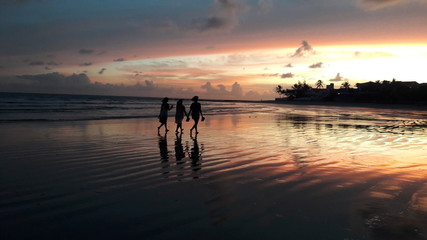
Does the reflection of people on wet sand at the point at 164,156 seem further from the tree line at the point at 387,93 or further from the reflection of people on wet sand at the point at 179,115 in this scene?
→ the tree line at the point at 387,93

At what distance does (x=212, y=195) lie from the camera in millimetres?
5465

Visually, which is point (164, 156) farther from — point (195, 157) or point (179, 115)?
point (179, 115)

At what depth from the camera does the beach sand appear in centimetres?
403

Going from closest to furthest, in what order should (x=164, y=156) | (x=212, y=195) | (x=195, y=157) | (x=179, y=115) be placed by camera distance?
1. (x=212, y=195)
2. (x=195, y=157)
3. (x=164, y=156)
4. (x=179, y=115)

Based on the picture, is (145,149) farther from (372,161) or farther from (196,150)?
(372,161)

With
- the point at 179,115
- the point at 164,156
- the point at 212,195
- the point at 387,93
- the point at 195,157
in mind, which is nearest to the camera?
the point at 212,195

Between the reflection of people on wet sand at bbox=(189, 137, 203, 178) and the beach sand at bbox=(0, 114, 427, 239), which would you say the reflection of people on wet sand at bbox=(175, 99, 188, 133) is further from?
the beach sand at bbox=(0, 114, 427, 239)

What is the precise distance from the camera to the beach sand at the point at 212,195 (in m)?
4.03

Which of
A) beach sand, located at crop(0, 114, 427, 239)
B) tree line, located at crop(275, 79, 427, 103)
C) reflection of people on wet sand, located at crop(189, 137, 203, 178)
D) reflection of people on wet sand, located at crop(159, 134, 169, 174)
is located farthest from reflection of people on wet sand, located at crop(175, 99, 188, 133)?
tree line, located at crop(275, 79, 427, 103)

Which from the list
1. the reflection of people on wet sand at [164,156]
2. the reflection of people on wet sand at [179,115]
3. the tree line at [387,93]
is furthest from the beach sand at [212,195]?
the tree line at [387,93]

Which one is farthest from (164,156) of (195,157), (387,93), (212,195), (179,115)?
(387,93)

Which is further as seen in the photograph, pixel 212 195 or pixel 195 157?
pixel 195 157

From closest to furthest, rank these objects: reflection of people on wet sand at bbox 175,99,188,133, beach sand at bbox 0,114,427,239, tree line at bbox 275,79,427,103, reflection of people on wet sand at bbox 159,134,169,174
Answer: beach sand at bbox 0,114,427,239 → reflection of people on wet sand at bbox 159,134,169,174 → reflection of people on wet sand at bbox 175,99,188,133 → tree line at bbox 275,79,427,103

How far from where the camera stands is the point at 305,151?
10383 millimetres
